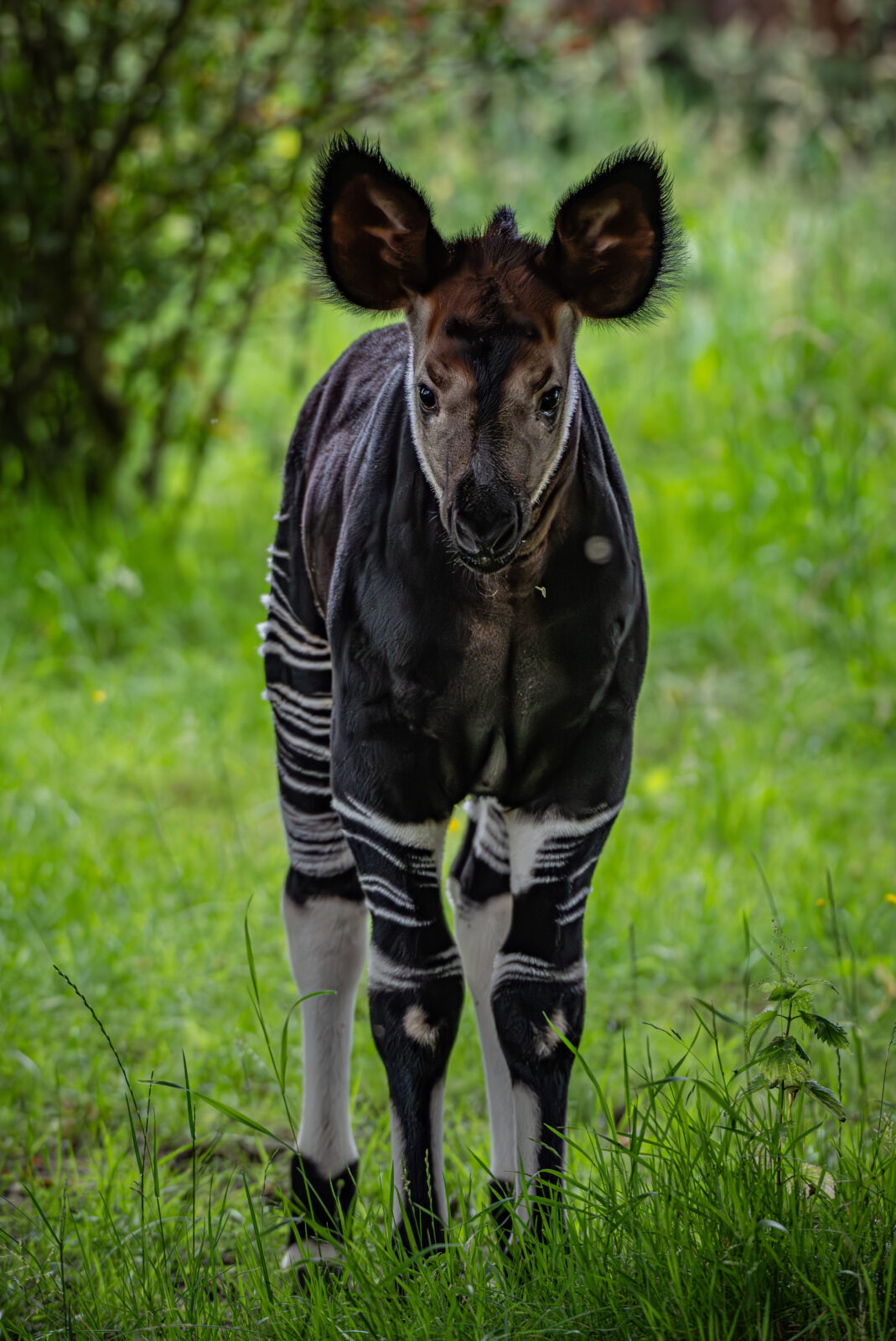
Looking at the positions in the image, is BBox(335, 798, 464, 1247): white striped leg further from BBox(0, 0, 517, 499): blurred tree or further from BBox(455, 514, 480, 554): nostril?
BBox(0, 0, 517, 499): blurred tree

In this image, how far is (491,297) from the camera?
2.19 meters

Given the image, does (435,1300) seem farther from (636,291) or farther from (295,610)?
(636,291)

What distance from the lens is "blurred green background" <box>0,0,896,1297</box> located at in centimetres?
391

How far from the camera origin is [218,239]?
699 cm

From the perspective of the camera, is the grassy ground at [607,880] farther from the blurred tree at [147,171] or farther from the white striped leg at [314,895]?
the blurred tree at [147,171]

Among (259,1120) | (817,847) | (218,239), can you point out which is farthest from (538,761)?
(218,239)

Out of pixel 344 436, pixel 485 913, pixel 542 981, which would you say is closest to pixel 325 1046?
pixel 485 913

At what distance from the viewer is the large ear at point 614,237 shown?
2.22 meters

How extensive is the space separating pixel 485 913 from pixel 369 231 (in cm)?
134

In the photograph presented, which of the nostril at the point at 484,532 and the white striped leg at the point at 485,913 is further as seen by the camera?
the white striped leg at the point at 485,913

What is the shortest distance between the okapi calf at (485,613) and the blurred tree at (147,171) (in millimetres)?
4067

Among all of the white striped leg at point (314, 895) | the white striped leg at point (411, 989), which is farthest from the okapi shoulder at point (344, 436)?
the white striped leg at point (411, 989)

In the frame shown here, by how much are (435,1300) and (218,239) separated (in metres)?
5.66

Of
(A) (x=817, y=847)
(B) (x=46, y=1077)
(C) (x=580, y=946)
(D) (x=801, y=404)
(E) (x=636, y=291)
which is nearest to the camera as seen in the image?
(E) (x=636, y=291)
